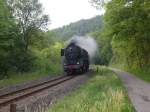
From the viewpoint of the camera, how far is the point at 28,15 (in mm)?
52219

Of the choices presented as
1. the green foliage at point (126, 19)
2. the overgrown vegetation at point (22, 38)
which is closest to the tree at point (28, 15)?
the overgrown vegetation at point (22, 38)

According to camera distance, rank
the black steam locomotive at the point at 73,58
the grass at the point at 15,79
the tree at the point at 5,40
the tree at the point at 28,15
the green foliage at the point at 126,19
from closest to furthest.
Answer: the grass at the point at 15,79 < the tree at the point at 5,40 < the green foliage at the point at 126,19 < the black steam locomotive at the point at 73,58 < the tree at the point at 28,15

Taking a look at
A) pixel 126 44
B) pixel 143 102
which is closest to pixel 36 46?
pixel 126 44

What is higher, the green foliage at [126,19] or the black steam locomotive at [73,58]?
the green foliage at [126,19]

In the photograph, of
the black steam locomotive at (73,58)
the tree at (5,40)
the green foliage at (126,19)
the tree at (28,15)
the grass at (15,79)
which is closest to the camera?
the grass at (15,79)

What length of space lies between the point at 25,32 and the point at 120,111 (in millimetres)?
40049

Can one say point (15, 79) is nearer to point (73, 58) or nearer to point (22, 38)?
point (73, 58)

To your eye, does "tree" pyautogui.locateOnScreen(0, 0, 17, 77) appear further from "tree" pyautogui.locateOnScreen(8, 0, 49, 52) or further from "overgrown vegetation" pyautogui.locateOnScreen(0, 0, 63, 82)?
"tree" pyautogui.locateOnScreen(8, 0, 49, 52)

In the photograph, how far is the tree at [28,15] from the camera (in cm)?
5122

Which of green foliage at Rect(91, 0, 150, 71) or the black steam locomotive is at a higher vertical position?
green foliage at Rect(91, 0, 150, 71)

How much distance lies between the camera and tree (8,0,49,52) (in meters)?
51.2

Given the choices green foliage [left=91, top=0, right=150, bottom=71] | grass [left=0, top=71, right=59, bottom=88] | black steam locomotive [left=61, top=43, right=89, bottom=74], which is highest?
green foliage [left=91, top=0, right=150, bottom=71]

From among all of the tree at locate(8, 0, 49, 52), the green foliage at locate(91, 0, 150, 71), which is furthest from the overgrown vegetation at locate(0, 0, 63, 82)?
the green foliage at locate(91, 0, 150, 71)

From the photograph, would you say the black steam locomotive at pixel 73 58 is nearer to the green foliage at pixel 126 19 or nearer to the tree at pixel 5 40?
the green foliage at pixel 126 19
